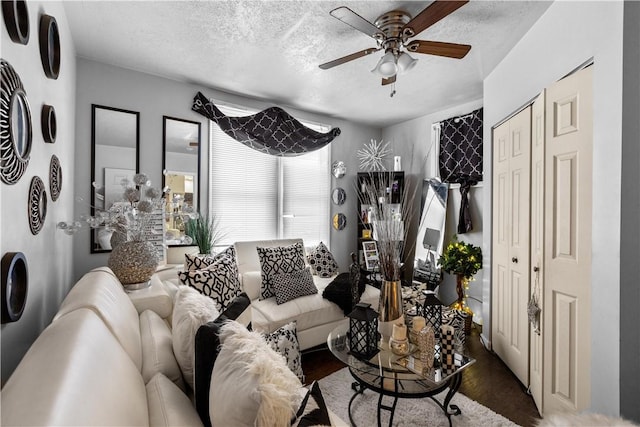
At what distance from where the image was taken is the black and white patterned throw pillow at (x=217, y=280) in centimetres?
233

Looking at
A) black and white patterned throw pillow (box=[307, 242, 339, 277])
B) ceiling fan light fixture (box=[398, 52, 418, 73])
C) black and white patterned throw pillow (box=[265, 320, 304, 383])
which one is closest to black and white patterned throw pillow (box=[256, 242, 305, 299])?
black and white patterned throw pillow (box=[307, 242, 339, 277])

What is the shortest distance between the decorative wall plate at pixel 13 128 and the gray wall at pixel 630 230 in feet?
7.79

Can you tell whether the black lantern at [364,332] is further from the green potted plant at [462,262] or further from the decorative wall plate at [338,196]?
the decorative wall plate at [338,196]

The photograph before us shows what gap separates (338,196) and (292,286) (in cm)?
194

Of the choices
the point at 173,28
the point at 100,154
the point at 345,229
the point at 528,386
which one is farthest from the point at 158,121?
the point at 528,386

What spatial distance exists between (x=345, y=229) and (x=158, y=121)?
9.05 ft

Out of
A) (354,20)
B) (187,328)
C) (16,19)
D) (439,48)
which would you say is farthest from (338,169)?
(16,19)

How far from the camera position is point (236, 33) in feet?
7.33

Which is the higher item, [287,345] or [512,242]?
[512,242]

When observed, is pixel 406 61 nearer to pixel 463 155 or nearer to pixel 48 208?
pixel 463 155

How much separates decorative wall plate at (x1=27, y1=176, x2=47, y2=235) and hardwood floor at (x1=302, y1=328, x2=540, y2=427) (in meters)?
1.95

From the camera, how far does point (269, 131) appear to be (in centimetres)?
357

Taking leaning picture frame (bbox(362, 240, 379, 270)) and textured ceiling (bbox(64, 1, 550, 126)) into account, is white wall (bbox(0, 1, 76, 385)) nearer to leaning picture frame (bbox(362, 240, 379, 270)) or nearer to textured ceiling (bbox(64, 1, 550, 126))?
textured ceiling (bbox(64, 1, 550, 126))

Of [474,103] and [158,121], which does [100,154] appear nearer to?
[158,121]
